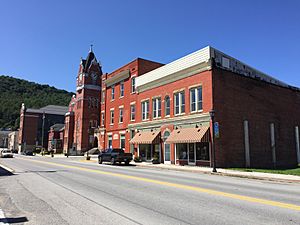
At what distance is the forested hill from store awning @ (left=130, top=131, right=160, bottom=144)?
11075 cm

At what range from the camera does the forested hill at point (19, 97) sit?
471 feet

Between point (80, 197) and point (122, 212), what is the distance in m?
2.90

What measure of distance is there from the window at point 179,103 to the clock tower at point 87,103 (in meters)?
38.5

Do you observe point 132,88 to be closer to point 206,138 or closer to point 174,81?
point 174,81

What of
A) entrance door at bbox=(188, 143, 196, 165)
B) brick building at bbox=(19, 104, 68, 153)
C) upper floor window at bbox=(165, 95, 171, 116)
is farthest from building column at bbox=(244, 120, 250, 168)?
brick building at bbox=(19, 104, 68, 153)

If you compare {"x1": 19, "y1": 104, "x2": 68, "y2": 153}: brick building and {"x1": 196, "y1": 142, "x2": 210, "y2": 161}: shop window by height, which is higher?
{"x1": 19, "y1": 104, "x2": 68, "y2": 153}: brick building

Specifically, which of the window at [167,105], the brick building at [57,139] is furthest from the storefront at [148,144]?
the brick building at [57,139]

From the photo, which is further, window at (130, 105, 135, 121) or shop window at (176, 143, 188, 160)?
window at (130, 105, 135, 121)

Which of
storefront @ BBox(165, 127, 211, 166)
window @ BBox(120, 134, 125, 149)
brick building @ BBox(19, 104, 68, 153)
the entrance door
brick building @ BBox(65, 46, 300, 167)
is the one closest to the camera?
storefront @ BBox(165, 127, 211, 166)

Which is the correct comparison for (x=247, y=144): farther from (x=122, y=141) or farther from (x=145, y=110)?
(x=122, y=141)

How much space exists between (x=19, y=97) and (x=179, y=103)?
142 m

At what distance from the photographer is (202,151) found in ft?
85.2

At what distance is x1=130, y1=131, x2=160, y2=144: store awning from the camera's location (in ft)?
103

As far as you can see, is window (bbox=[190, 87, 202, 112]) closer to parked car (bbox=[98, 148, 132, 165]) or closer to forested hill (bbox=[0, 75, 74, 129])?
parked car (bbox=[98, 148, 132, 165])
